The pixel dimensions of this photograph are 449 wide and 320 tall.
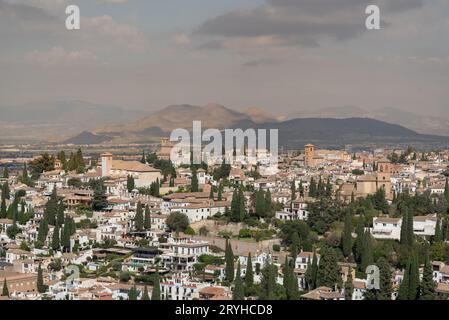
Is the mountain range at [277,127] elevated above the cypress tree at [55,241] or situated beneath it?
elevated above

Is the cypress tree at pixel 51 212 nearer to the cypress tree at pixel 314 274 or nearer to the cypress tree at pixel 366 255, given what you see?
the cypress tree at pixel 314 274

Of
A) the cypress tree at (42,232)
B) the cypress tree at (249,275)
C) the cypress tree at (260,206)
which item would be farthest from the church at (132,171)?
the cypress tree at (249,275)

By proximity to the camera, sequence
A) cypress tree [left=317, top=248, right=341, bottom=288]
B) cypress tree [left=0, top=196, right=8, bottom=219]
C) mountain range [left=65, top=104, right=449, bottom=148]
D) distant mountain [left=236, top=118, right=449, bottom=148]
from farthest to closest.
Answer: mountain range [left=65, top=104, right=449, bottom=148] → distant mountain [left=236, top=118, right=449, bottom=148] → cypress tree [left=0, top=196, right=8, bottom=219] → cypress tree [left=317, top=248, right=341, bottom=288]

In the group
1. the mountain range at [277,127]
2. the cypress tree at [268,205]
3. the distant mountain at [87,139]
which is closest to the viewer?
the cypress tree at [268,205]

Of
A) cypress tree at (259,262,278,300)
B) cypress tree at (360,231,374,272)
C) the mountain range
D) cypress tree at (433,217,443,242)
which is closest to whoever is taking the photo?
cypress tree at (259,262,278,300)

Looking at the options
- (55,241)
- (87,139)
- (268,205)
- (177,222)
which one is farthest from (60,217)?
(87,139)

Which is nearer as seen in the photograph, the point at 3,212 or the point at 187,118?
the point at 3,212

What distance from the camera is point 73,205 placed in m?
22.2

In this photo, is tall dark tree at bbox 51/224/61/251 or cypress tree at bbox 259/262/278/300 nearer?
cypress tree at bbox 259/262/278/300

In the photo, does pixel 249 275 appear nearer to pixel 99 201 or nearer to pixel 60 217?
pixel 60 217

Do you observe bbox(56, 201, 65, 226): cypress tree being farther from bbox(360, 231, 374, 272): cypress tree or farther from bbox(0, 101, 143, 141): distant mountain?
bbox(0, 101, 143, 141): distant mountain

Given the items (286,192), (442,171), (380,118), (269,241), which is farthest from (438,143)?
(269,241)

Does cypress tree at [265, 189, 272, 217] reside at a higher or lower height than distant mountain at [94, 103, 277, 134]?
lower

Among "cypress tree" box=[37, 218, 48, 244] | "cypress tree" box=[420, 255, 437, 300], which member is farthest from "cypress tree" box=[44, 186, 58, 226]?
"cypress tree" box=[420, 255, 437, 300]
